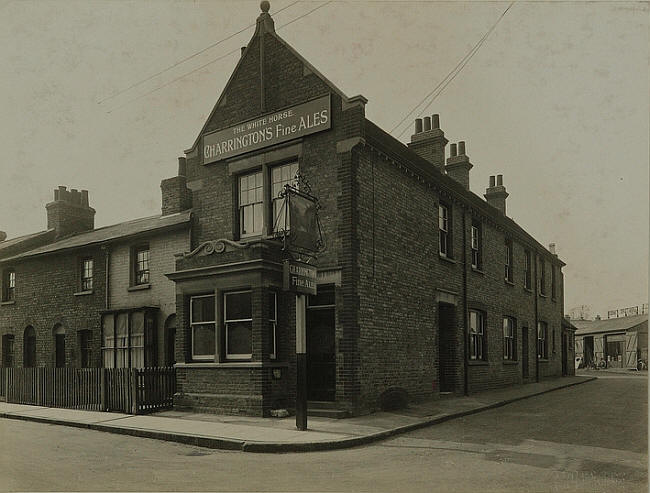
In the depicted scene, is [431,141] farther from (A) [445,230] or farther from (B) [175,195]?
(B) [175,195]

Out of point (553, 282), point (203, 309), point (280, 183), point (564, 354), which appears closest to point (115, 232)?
point (203, 309)

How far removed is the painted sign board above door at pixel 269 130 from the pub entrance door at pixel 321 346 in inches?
151

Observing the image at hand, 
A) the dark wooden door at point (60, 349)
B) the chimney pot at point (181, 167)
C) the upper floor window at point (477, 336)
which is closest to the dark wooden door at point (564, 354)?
the upper floor window at point (477, 336)

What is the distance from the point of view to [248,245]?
13.6 meters

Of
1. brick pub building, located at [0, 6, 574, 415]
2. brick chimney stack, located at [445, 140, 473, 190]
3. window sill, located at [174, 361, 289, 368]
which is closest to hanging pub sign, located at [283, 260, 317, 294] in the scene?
brick pub building, located at [0, 6, 574, 415]

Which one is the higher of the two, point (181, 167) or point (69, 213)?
point (181, 167)

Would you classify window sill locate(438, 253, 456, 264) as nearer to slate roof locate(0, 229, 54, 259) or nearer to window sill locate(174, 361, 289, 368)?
window sill locate(174, 361, 289, 368)

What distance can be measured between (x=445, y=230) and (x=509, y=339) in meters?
7.47

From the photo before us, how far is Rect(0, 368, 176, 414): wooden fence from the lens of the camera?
14.5 m

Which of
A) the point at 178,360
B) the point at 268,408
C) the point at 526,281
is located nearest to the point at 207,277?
the point at 178,360

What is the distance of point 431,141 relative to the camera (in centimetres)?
1973

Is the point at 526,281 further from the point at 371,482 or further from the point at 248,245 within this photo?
the point at 371,482

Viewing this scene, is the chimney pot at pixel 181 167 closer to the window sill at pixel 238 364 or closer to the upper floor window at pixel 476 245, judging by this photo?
the window sill at pixel 238 364

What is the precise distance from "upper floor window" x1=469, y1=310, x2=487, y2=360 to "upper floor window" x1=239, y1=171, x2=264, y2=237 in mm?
8538
